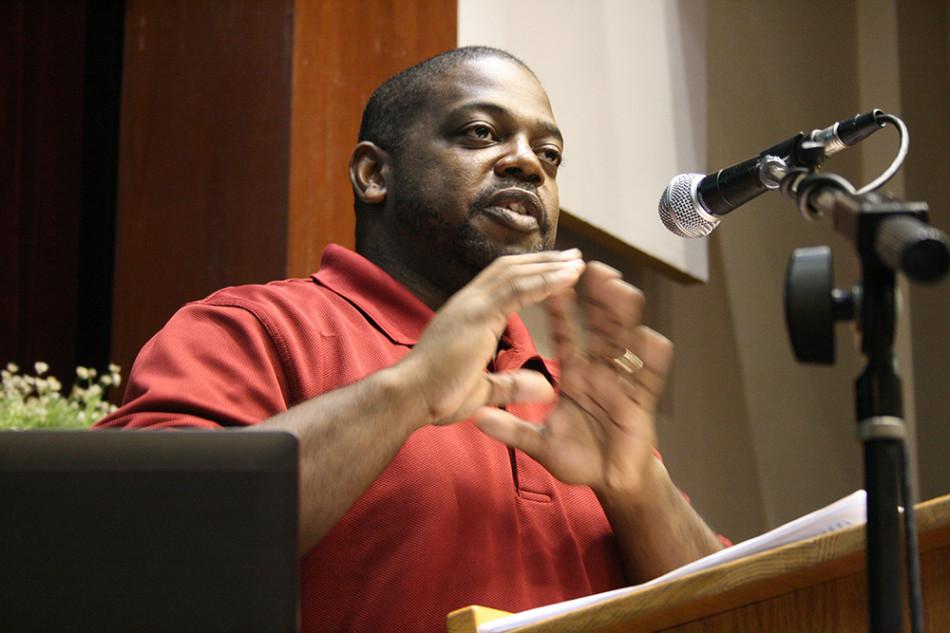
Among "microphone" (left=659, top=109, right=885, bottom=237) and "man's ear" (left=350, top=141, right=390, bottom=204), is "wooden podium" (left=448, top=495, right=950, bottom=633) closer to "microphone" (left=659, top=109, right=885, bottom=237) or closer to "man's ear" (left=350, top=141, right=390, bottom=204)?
"microphone" (left=659, top=109, right=885, bottom=237)

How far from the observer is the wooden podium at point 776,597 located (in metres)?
1.00

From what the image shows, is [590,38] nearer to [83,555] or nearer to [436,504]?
[436,504]

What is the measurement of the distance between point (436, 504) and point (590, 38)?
1711mm

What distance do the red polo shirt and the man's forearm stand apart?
0.19 ft

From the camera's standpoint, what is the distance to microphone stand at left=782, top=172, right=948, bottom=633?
841 millimetres

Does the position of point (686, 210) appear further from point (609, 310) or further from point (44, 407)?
point (44, 407)

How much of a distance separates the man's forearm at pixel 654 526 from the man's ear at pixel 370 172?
65 centimetres

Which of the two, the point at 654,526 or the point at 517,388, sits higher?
the point at 517,388

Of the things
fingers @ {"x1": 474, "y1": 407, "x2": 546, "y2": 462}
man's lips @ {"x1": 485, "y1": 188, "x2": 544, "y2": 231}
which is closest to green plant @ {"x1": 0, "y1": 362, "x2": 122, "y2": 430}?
man's lips @ {"x1": 485, "y1": 188, "x2": 544, "y2": 231}

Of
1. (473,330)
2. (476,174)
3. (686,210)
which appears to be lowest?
(473,330)

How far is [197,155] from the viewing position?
2.49 m

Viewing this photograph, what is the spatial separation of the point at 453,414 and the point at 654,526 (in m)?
0.36

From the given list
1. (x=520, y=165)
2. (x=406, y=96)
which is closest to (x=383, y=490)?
(x=520, y=165)

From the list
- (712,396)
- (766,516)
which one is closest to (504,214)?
(712,396)
